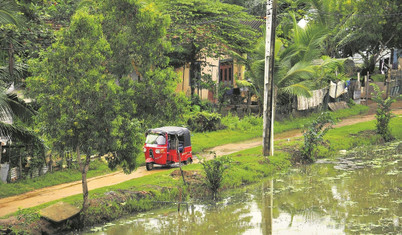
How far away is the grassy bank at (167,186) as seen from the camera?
1348 centimetres

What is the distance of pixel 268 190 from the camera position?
16.7 meters

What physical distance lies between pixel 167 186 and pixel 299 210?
12.7 feet

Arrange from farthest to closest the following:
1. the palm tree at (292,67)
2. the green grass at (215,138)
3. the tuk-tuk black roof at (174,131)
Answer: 1. the palm tree at (292,67)
2. the tuk-tuk black roof at (174,131)
3. the green grass at (215,138)

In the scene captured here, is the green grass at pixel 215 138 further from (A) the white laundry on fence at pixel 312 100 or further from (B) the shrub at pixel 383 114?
(B) the shrub at pixel 383 114

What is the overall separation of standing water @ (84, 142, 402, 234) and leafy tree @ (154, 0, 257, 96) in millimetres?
10452

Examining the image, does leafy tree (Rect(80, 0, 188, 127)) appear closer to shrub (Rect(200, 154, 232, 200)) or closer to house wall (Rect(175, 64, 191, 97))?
shrub (Rect(200, 154, 232, 200))

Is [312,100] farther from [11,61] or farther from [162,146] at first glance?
[11,61]

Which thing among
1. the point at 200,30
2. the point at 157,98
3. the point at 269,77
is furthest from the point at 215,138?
the point at 157,98

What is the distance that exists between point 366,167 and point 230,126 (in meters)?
7.72

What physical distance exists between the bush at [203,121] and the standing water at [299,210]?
675 centimetres

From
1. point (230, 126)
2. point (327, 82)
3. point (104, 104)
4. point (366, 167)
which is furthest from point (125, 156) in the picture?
point (327, 82)

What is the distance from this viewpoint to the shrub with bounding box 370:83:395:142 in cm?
2378

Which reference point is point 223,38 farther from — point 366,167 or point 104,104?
point 104,104

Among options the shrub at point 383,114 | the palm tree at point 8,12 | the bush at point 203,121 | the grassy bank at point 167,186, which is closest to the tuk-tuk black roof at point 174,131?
the grassy bank at point 167,186
